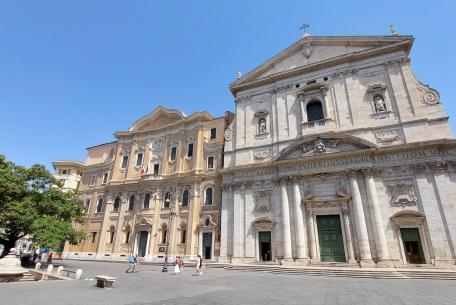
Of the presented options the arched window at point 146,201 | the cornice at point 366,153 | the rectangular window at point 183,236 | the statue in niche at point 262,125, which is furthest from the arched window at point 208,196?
the statue in niche at point 262,125

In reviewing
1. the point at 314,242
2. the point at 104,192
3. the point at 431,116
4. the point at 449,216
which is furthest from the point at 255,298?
the point at 104,192

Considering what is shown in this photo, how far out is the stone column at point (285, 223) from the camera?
1971 centimetres

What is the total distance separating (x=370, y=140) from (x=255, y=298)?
53.6 ft

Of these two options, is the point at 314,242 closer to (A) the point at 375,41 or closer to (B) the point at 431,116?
(B) the point at 431,116

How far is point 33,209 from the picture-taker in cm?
2027

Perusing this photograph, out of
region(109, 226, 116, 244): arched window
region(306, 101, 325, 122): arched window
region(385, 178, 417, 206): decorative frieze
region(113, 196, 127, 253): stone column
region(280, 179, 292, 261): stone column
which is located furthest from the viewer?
region(109, 226, 116, 244): arched window

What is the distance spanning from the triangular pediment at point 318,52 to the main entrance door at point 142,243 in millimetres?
18191

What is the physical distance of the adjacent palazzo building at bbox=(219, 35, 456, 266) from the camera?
1739 cm

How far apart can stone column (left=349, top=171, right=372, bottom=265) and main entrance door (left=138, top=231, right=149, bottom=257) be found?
2045cm

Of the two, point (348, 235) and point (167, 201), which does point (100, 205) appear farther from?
point (348, 235)

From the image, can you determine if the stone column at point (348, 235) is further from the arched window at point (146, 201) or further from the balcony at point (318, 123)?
the arched window at point (146, 201)

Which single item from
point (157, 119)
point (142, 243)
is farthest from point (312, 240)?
point (157, 119)

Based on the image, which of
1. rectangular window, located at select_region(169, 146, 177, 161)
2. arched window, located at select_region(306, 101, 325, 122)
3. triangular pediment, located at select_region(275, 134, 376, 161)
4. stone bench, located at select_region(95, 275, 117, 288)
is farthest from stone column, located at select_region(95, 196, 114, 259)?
arched window, located at select_region(306, 101, 325, 122)

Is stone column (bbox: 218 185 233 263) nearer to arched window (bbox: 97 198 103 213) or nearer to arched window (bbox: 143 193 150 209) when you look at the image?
arched window (bbox: 143 193 150 209)
